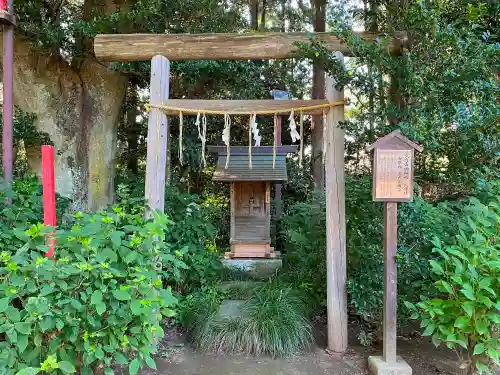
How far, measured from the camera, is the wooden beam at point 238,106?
3.80 meters

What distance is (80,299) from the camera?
230 cm

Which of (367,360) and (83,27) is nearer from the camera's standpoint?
(367,360)

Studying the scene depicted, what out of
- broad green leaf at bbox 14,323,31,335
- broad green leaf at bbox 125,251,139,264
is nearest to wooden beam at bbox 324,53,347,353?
broad green leaf at bbox 125,251,139,264

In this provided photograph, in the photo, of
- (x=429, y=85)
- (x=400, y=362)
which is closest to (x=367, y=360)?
(x=400, y=362)

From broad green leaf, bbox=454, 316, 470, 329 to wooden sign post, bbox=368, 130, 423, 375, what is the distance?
0.64 meters

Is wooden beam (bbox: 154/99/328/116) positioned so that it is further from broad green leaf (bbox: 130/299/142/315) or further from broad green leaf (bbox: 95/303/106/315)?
broad green leaf (bbox: 95/303/106/315)

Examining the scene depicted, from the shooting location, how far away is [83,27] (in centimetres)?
554

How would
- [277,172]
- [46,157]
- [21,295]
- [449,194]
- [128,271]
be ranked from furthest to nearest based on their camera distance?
[277,172]
[449,194]
[46,157]
[128,271]
[21,295]

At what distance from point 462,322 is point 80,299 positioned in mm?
2475

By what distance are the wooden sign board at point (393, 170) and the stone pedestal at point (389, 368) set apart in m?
1.35

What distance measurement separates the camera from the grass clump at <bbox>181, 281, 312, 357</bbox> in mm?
3650

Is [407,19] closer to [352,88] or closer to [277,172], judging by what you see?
[352,88]

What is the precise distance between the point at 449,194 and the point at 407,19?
7.00 ft

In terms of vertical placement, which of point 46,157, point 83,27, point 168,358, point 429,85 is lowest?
point 168,358
